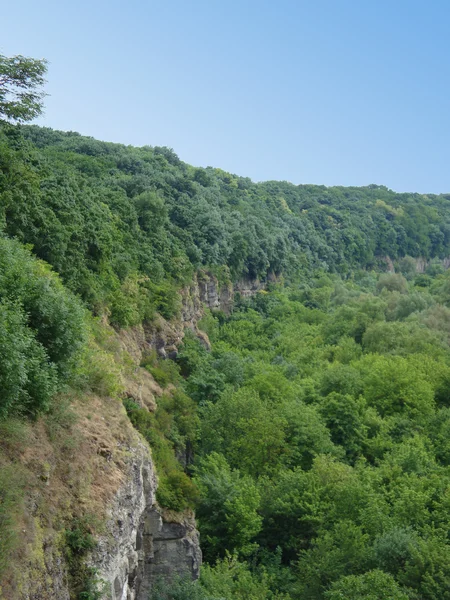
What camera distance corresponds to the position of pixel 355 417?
117 ft

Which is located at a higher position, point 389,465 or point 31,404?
point 31,404

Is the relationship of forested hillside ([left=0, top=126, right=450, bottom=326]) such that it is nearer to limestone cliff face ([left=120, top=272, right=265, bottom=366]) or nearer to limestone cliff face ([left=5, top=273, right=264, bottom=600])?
limestone cliff face ([left=120, top=272, right=265, bottom=366])

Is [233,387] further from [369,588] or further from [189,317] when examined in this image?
[369,588]

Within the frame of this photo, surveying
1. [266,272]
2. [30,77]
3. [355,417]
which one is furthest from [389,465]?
[266,272]

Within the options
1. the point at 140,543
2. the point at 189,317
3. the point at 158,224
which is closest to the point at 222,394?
the point at 189,317

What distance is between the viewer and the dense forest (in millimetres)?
15898

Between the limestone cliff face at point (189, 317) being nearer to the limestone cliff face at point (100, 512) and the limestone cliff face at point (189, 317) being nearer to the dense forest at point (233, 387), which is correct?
the dense forest at point (233, 387)

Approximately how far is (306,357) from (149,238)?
18.7 meters

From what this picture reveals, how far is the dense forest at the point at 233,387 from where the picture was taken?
52.2ft

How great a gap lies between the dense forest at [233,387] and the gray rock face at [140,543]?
86 cm

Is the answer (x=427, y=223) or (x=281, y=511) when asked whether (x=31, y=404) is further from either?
(x=427, y=223)

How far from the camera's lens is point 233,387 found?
38.4m

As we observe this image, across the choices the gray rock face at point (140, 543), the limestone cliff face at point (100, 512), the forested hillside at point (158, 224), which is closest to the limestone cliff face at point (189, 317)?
the forested hillside at point (158, 224)

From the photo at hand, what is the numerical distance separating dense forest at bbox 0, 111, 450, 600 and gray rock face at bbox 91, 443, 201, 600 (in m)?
0.86
